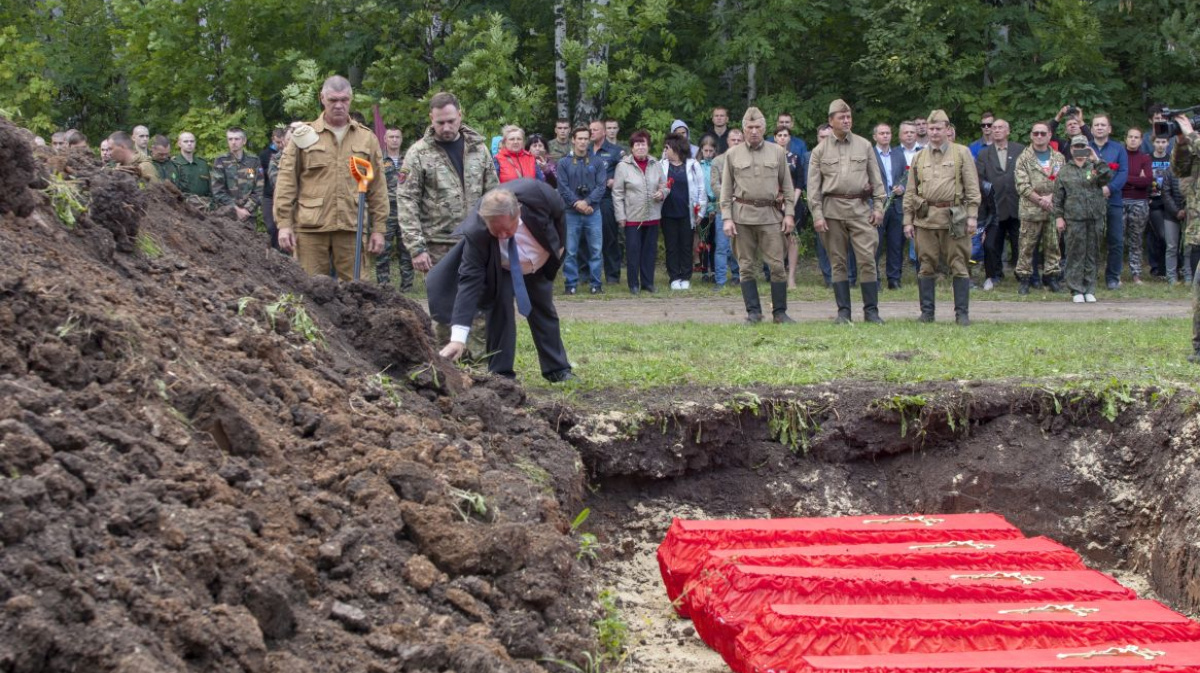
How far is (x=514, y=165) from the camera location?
39.5ft

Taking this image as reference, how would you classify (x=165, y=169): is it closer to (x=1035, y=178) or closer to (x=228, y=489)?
(x=1035, y=178)

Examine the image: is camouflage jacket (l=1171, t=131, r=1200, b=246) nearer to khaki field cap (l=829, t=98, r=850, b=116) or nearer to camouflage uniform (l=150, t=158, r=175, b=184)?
khaki field cap (l=829, t=98, r=850, b=116)

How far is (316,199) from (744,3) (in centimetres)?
1139

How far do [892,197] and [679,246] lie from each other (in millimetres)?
2674

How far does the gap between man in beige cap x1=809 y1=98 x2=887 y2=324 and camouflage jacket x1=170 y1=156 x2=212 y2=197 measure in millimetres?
7332

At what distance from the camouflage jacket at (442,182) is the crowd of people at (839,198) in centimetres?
28

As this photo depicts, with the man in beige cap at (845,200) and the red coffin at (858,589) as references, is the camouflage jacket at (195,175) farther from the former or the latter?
the red coffin at (858,589)

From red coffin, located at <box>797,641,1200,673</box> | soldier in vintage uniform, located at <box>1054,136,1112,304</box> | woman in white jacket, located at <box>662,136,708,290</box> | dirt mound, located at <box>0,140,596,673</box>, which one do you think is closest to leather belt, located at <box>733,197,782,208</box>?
woman in white jacket, located at <box>662,136,708,290</box>

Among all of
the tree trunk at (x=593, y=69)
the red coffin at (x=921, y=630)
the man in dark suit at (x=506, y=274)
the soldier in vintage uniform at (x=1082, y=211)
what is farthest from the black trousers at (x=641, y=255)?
the red coffin at (x=921, y=630)

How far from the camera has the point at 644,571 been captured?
724cm

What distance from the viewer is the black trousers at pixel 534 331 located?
328 inches

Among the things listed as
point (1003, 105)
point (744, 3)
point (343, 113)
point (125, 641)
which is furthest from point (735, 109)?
point (125, 641)

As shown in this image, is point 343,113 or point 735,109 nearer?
point 343,113

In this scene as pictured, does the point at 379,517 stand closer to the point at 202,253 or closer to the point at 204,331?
the point at 204,331
